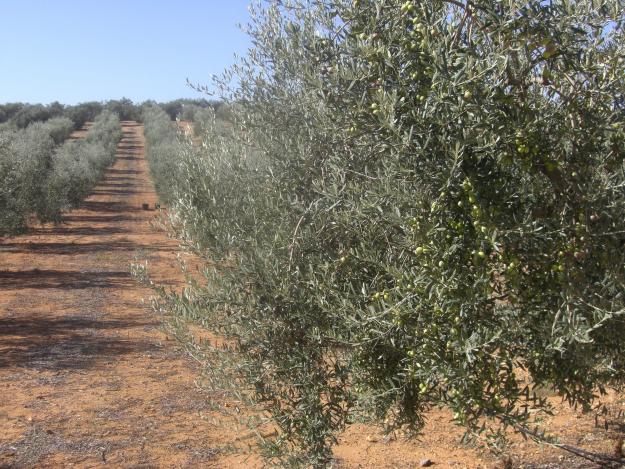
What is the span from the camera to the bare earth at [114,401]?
298 inches

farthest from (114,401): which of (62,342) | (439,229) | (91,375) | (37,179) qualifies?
(37,179)

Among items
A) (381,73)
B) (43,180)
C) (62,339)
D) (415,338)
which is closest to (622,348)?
(415,338)

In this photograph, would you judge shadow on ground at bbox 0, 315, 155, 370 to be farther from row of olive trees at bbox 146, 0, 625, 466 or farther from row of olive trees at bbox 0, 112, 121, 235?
row of olive trees at bbox 146, 0, 625, 466

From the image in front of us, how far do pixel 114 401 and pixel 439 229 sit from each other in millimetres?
8129

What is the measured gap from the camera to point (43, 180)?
29406mm

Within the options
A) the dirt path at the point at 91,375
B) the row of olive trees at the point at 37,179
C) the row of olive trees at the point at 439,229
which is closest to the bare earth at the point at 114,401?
the dirt path at the point at 91,375

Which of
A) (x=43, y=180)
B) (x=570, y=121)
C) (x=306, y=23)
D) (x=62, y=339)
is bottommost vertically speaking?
(x=62, y=339)

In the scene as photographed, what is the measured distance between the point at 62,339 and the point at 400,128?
1193 cm

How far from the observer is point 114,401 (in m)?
10.1

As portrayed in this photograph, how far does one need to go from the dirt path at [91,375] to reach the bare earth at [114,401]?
19 millimetres

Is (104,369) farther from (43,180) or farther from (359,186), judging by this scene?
(43,180)

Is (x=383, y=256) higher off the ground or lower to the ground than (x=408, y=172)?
lower

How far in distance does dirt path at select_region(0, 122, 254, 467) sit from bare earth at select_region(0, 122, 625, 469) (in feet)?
0.06

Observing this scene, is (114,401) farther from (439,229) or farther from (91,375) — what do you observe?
(439,229)
